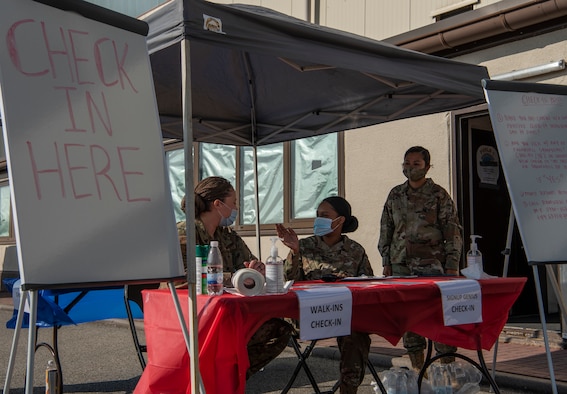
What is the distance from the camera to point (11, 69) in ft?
9.70

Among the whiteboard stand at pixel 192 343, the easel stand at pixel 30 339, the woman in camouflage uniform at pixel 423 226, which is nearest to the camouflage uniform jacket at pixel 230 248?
the whiteboard stand at pixel 192 343

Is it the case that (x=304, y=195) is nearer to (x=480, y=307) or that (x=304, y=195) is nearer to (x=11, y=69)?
(x=480, y=307)

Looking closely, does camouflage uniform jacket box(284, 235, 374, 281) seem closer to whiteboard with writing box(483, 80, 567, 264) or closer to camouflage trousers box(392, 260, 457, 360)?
camouflage trousers box(392, 260, 457, 360)

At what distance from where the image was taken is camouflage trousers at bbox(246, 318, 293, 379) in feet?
14.1

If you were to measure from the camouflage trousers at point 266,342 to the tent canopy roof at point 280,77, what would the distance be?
1.64m

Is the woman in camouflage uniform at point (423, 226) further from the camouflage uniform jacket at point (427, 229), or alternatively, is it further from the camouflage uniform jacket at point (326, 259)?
the camouflage uniform jacket at point (326, 259)

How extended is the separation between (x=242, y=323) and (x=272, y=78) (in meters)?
3.57

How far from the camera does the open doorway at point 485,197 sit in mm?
8820

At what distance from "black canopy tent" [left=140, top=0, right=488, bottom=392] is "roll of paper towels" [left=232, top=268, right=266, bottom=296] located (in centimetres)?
23

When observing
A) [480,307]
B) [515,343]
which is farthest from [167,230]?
[515,343]

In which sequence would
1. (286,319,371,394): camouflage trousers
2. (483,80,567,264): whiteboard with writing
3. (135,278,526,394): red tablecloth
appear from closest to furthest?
1. (135,278,526,394): red tablecloth
2. (286,319,371,394): camouflage trousers
3. (483,80,567,264): whiteboard with writing

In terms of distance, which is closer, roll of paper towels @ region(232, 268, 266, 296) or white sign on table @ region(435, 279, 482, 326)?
roll of paper towels @ region(232, 268, 266, 296)

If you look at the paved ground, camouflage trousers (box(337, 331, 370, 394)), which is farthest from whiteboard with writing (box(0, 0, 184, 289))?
the paved ground

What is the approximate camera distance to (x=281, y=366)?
6.91 metres
